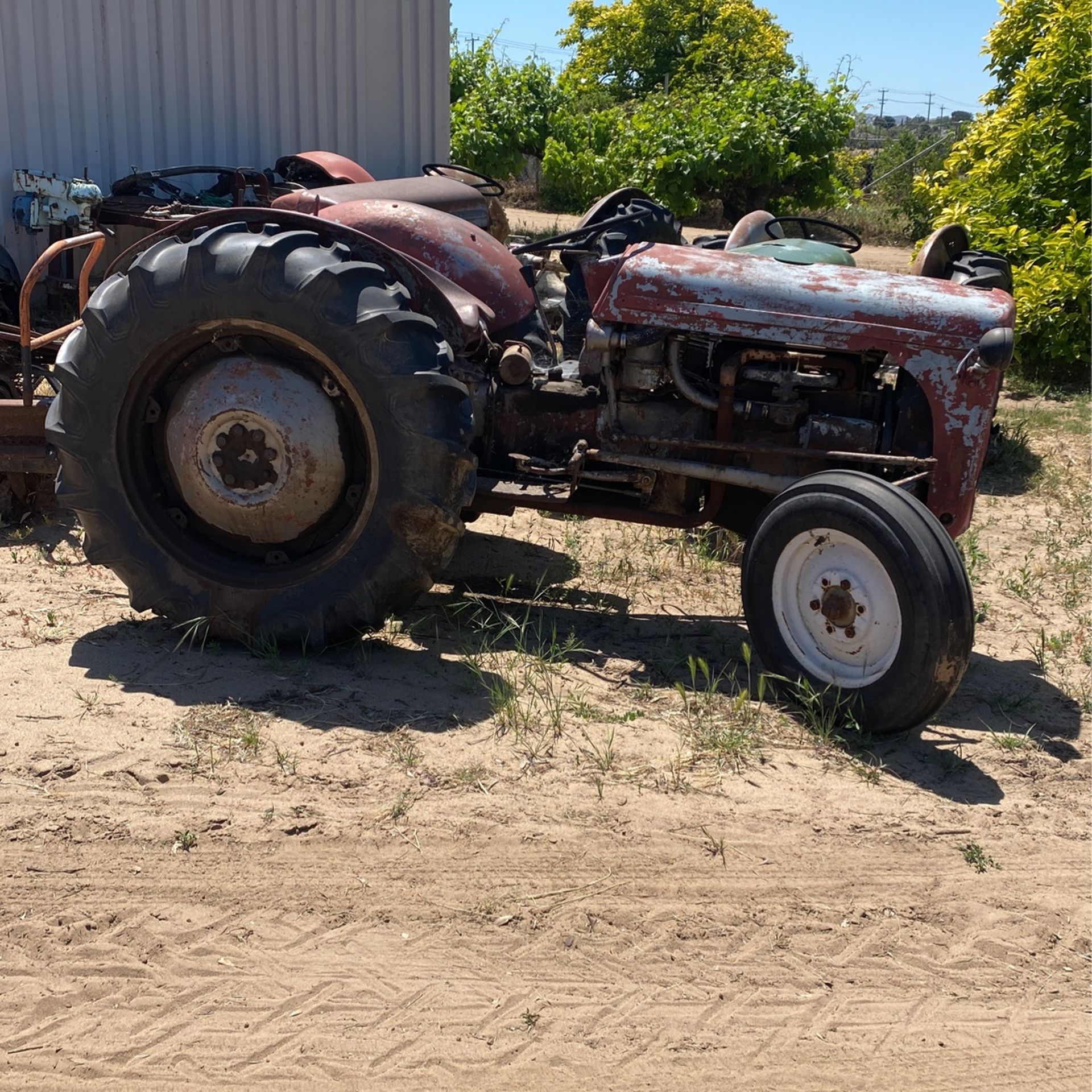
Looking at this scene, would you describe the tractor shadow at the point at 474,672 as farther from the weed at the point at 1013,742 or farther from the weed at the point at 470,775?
the weed at the point at 470,775

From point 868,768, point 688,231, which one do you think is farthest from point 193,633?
point 688,231

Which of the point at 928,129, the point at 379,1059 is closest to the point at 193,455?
the point at 379,1059

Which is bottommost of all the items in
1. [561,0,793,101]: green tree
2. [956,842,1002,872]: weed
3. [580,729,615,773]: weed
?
[956,842,1002,872]: weed

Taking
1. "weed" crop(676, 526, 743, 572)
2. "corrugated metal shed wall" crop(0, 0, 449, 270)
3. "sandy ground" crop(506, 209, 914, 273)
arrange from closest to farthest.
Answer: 1. "weed" crop(676, 526, 743, 572)
2. "corrugated metal shed wall" crop(0, 0, 449, 270)
3. "sandy ground" crop(506, 209, 914, 273)

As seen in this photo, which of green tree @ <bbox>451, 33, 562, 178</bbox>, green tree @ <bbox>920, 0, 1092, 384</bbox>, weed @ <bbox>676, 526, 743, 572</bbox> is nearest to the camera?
weed @ <bbox>676, 526, 743, 572</bbox>

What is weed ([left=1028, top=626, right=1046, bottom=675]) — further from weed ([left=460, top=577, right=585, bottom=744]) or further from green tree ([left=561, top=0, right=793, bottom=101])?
green tree ([left=561, top=0, right=793, bottom=101])

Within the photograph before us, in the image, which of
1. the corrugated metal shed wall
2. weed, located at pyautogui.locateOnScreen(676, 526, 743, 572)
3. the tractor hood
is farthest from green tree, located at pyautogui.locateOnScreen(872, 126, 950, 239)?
the tractor hood

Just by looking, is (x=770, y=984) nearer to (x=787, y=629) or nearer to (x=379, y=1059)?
(x=379, y=1059)

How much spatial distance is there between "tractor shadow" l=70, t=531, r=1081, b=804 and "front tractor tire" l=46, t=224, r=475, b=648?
6.0 inches

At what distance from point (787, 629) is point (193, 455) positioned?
208 centimetres

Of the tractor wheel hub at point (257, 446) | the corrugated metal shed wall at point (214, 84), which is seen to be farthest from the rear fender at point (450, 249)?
the corrugated metal shed wall at point (214, 84)

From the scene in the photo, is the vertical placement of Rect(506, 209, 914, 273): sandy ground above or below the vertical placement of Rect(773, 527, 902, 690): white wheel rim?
above

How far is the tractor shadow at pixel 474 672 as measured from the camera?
3.83 metres

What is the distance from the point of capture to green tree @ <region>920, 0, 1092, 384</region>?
9766 mm
